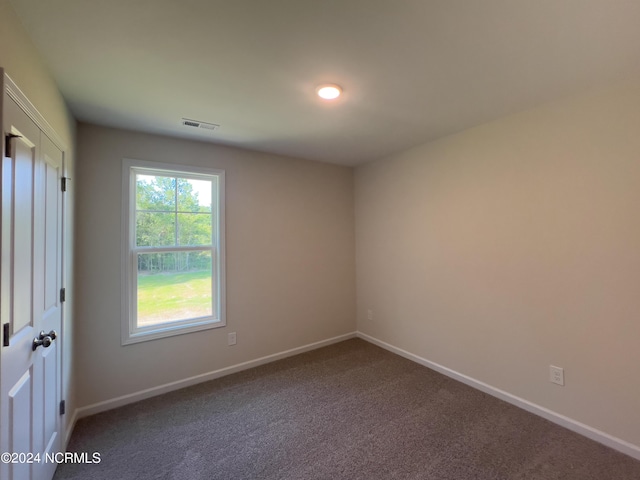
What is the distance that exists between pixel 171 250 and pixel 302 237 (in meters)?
1.48

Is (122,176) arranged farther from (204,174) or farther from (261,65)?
(261,65)

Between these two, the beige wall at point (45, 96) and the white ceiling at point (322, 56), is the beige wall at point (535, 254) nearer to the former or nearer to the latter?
the white ceiling at point (322, 56)

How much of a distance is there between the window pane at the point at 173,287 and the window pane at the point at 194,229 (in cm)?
13

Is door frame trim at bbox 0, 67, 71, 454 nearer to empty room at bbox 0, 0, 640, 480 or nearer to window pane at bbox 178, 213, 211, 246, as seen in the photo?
empty room at bbox 0, 0, 640, 480

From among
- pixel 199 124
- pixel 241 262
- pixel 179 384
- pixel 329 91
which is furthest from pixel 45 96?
pixel 179 384

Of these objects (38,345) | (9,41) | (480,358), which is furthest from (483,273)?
(9,41)

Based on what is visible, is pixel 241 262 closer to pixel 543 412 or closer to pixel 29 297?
pixel 29 297

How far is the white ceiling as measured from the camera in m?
1.30

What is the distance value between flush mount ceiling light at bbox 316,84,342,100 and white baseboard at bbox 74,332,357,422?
2760 millimetres

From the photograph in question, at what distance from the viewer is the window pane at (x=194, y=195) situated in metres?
2.90

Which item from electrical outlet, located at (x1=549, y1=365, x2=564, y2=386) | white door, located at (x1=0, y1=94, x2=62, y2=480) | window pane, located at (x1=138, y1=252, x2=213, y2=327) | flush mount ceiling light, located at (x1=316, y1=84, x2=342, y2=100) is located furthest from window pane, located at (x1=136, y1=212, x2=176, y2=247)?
electrical outlet, located at (x1=549, y1=365, x2=564, y2=386)

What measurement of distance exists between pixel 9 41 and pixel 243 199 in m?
2.06

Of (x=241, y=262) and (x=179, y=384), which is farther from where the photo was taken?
(x=241, y=262)

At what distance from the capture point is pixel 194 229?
9.72 ft
